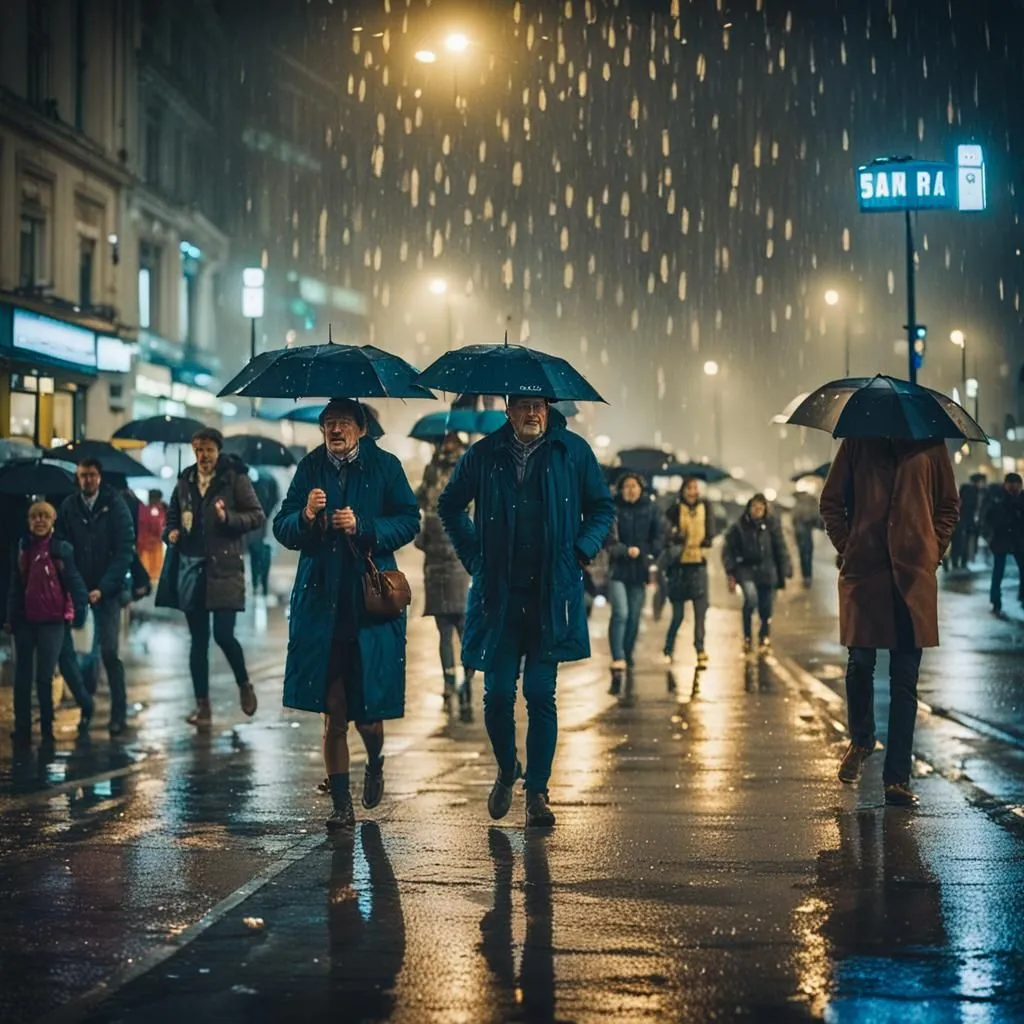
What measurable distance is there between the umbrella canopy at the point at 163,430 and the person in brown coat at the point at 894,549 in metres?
13.2

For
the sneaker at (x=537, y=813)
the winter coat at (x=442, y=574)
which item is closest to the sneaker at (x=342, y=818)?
the sneaker at (x=537, y=813)

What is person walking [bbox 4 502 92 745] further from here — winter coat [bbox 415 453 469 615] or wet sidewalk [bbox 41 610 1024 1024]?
wet sidewalk [bbox 41 610 1024 1024]

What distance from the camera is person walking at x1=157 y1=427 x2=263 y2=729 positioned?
41.9 feet

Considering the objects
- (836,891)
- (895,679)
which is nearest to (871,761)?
(895,679)

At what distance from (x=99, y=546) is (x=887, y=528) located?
646cm

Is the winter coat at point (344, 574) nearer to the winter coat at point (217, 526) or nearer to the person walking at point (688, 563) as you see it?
the winter coat at point (217, 526)

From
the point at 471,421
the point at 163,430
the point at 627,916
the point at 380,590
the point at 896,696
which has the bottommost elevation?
the point at 627,916

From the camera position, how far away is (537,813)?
8.33m

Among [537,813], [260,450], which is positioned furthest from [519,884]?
[260,450]

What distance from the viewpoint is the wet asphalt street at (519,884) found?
5.31m

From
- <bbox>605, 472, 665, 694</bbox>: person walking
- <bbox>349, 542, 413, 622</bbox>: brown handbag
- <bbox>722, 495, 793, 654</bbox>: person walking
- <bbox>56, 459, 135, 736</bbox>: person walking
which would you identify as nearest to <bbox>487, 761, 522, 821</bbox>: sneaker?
<bbox>349, 542, 413, 622</bbox>: brown handbag

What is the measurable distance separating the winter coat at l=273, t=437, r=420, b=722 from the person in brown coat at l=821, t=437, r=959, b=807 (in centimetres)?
211

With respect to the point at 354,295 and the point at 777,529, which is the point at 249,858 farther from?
the point at 354,295

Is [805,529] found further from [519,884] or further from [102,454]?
[519,884]
